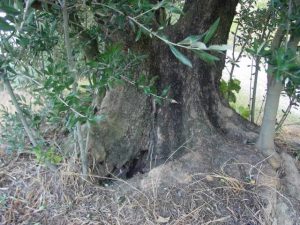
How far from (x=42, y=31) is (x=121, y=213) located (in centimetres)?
88

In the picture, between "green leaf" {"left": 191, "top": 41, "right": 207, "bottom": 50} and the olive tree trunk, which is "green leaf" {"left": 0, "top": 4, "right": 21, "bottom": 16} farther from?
the olive tree trunk

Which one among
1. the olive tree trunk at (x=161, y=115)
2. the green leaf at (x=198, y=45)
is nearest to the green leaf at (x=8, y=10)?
the green leaf at (x=198, y=45)

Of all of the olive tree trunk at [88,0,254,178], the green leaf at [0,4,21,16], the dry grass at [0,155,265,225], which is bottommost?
the dry grass at [0,155,265,225]

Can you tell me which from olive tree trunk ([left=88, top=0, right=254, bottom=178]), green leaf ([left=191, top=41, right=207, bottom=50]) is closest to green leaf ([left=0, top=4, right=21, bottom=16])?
green leaf ([left=191, top=41, right=207, bottom=50])

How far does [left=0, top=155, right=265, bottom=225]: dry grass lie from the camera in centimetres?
168

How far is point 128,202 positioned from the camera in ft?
5.70

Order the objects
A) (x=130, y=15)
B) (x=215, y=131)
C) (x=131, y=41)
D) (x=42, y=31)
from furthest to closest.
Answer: (x=215, y=131) < (x=131, y=41) < (x=42, y=31) < (x=130, y=15)

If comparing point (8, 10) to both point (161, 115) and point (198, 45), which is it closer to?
point (198, 45)

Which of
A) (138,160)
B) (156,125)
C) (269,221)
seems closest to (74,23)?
(156,125)

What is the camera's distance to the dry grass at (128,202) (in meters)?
1.68

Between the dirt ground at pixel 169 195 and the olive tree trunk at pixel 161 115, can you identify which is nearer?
the dirt ground at pixel 169 195

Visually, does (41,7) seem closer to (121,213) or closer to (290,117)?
(121,213)

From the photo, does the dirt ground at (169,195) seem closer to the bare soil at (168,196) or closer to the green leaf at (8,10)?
the bare soil at (168,196)

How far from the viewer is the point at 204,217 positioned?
5.46 ft
